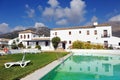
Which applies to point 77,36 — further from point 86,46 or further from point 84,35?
point 86,46

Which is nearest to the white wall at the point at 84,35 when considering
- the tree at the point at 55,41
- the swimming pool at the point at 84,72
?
the tree at the point at 55,41

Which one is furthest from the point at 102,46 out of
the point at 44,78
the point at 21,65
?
the point at 44,78

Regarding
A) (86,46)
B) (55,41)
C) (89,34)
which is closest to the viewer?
(86,46)

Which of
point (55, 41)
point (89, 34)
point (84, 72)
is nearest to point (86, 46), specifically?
point (89, 34)

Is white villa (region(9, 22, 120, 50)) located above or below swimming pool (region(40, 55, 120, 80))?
above

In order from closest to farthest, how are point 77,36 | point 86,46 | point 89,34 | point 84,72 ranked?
point 84,72 → point 86,46 → point 89,34 → point 77,36

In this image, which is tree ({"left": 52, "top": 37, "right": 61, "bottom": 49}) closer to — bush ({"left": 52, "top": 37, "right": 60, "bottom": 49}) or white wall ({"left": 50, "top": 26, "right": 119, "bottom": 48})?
bush ({"left": 52, "top": 37, "right": 60, "bottom": 49})

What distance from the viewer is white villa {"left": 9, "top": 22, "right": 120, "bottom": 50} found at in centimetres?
3972

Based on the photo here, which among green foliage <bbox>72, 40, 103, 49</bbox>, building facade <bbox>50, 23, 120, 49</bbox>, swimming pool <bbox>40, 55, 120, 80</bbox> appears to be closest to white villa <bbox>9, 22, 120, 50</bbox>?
building facade <bbox>50, 23, 120, 49</bbox>

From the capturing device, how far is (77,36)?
43469 mm

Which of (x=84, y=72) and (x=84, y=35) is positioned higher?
(x=84, y=35)

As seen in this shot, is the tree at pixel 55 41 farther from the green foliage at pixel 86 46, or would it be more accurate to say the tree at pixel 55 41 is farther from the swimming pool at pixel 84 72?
the swimming pool at pixel 84 72

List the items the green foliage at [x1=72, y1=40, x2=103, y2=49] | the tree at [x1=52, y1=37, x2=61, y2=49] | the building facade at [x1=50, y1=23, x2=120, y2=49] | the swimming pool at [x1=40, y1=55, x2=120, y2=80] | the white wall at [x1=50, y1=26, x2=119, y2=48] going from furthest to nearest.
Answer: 1. the tree at [x1=52, y1=37, x2=61, y2=49]
2. the white wall at [x1=50, y1=26, x2=119, y2=48]
3. the building facade at [x1=50, y1=23, x2=120, y2=49]
4. the green foliage at [x1=72, y1=40, x2=103, y2=49]
5. the swimming pool at [x1=40, y1=55, x2=120, y2=80]

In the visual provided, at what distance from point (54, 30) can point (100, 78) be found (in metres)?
36.2
